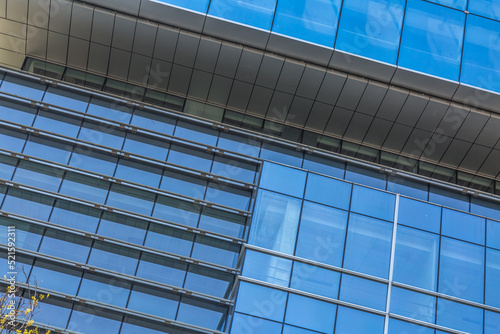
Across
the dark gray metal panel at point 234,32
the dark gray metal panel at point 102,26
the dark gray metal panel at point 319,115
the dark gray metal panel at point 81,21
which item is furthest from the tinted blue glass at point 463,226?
the dark gray metal panel at point 81,21

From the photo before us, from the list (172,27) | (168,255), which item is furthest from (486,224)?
(172,27)

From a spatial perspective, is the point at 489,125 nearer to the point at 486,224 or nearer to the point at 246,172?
the point at 486,224

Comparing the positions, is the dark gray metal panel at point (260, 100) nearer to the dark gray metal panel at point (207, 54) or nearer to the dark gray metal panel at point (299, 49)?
the dark gray metal panel at point (299, 49)

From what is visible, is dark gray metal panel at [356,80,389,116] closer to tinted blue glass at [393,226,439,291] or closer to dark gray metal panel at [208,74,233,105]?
dark gray metal panel at [208,74,233,105]

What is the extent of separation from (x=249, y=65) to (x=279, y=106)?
173 cm

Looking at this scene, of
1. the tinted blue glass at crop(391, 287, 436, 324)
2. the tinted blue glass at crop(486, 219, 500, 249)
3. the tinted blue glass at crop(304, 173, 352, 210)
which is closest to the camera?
the tinted blue glass at crop(391, 287, 436, 324)

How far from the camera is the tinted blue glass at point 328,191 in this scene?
17905 millimetres

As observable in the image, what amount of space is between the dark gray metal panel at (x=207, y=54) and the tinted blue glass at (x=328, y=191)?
500 cm

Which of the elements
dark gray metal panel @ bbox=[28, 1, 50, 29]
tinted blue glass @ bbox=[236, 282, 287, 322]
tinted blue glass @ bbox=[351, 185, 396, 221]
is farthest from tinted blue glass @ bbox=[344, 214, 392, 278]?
dark gray metal panel @ bbox=[28, 1, 50, 29]

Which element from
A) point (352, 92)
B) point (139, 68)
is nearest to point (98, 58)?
point (139, 68)

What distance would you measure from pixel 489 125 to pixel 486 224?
3.66 metres

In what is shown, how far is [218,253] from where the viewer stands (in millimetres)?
18781

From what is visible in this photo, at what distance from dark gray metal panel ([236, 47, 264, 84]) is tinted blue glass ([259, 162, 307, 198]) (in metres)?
3.60

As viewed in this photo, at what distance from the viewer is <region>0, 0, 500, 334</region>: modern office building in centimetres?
1705
